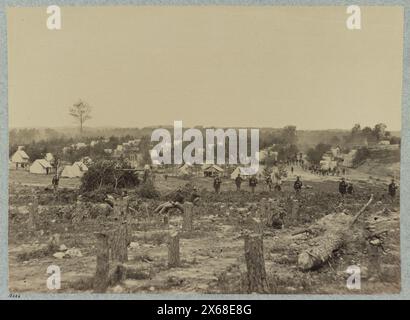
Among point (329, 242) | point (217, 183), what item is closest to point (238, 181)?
point (217, 183)

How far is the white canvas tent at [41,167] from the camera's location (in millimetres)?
5145

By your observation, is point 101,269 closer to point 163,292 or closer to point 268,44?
point 163,292

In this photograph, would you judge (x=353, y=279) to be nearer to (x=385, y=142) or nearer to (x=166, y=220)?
(x=385, y=142)

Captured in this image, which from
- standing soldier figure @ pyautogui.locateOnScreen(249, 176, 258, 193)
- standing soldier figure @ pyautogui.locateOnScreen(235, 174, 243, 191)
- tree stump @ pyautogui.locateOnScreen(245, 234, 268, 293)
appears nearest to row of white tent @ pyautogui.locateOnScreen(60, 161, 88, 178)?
standing soldier figure @ pyautogui.locateOnScreen(235, 174, 243, 191)

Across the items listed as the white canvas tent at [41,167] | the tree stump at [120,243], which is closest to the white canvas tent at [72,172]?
the white canvas tent at [41,167]

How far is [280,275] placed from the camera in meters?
5.00

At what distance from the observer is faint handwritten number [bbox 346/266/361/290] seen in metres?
5.04

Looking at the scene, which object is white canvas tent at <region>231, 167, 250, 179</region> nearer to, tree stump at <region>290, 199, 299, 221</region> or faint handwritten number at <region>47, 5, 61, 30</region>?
tree stump at <region>290, 199, 299, 221</region>

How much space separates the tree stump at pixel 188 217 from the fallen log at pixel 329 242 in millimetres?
1042

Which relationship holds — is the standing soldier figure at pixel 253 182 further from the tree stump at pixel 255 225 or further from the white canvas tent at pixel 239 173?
the tree stump at pixel 255 225

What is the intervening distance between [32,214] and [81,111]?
107 centimetres
